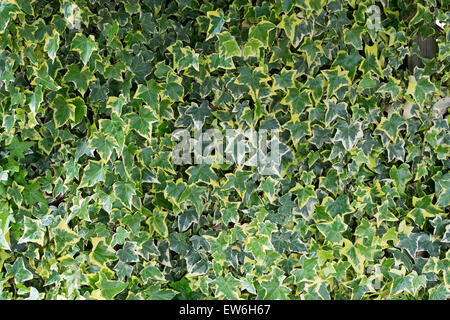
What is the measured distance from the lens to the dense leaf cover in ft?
4.39

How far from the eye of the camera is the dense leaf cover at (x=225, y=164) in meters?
1.34

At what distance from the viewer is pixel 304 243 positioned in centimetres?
139

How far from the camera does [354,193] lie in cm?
138

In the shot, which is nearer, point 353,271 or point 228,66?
point 228,66

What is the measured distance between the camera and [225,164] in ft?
4.49

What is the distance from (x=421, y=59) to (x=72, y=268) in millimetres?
1402

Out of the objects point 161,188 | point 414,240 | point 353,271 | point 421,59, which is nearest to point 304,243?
point 353,271

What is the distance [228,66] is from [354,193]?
606 millimetres

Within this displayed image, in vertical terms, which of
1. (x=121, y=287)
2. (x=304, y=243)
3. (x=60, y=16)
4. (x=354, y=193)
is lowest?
(x=121, y=287)

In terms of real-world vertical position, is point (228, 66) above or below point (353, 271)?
above

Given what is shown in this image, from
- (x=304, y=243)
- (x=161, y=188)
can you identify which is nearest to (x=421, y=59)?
(x=304, y=243)

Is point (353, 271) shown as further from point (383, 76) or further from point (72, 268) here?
point (72, 268)

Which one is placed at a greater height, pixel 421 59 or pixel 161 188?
pixel 421 59
